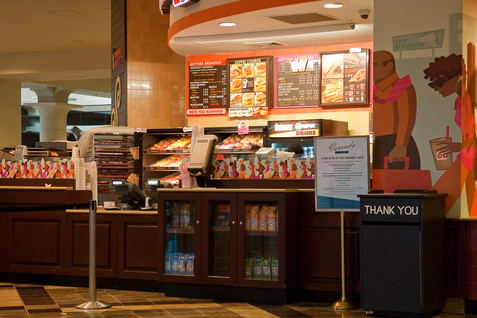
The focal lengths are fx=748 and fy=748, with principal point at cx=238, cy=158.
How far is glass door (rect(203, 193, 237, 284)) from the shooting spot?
7.06 m

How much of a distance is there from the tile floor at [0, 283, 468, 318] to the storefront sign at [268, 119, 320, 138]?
2849mm

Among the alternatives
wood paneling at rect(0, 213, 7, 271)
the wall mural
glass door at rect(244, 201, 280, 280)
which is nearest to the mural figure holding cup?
the wall mural

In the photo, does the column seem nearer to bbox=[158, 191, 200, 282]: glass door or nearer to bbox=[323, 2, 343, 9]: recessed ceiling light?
bbox=[158, 191, 200, 282]: glass door

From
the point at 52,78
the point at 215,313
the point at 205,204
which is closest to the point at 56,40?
the point at 52,78

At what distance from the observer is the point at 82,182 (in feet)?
27.1

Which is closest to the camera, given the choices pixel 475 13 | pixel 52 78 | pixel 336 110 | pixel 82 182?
pixel 475 13

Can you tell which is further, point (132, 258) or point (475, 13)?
point (132, 258)

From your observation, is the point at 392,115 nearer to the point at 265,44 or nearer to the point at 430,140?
the point at 430,140

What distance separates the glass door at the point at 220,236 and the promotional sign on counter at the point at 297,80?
10.7ft

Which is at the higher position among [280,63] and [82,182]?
[280,63]

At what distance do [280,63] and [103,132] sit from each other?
2631 mm

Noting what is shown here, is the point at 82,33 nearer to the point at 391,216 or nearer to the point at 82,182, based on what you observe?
the point at 82,182

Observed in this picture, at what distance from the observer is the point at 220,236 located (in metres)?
7.18

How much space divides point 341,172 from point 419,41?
133cm
